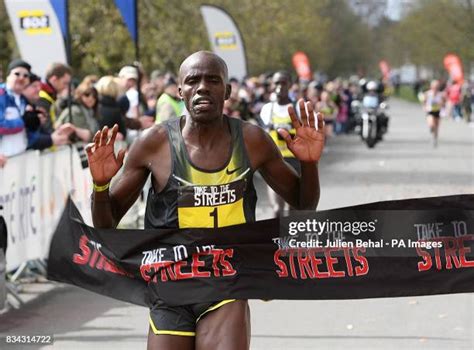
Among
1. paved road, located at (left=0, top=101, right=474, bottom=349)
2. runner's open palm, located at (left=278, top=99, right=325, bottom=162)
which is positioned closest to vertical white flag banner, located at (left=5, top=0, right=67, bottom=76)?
paved road, located at (left=0, top=101, right=474, bottom=349)

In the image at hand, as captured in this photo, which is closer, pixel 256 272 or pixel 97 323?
pixel 256 272

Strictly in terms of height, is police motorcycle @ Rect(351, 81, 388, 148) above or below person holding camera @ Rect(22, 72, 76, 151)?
below

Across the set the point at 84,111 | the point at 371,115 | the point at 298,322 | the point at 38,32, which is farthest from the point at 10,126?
the point at 371,115

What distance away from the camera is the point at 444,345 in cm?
830

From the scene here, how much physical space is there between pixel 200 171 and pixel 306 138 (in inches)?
17.1

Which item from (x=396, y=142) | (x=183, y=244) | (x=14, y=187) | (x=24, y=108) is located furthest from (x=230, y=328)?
(x=396, y=142)

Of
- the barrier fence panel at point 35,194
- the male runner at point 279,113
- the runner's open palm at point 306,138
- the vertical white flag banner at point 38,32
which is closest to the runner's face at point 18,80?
the barrier fence panel at point 35,194

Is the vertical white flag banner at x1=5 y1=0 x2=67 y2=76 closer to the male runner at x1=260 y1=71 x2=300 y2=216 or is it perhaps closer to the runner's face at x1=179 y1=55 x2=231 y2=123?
the male runner at x1=260 y1=71 x2=300 y2=216

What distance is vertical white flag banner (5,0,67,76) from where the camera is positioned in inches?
571

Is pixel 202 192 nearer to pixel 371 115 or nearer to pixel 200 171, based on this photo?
pixel 200 171

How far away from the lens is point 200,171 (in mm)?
5082

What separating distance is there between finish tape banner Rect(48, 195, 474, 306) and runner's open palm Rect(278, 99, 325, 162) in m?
0.31

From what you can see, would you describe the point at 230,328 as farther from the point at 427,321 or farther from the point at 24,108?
the point at 24,108

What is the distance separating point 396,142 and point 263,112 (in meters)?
22.5
